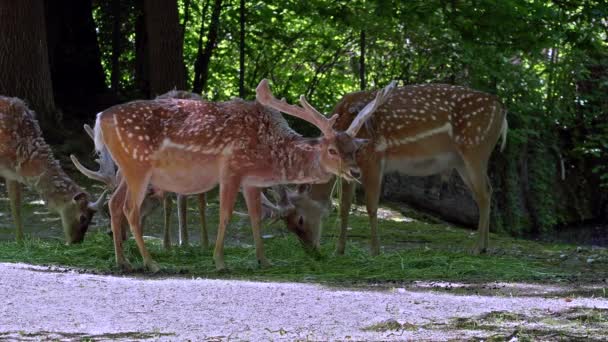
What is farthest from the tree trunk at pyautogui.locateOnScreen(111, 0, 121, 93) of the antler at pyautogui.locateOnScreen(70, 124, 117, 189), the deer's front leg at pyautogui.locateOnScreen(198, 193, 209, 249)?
the deer's front leg at pyautogui.locateOnScreen(198, 193, 209, 249)

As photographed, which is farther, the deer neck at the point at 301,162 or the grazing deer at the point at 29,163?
the grazing deer at the point at 29,163

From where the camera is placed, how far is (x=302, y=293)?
7.50m

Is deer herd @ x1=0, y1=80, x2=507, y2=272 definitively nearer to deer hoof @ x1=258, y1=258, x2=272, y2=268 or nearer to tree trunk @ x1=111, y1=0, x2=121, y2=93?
deer hoof @ x1=258, y1=258, x2=272, y2=268

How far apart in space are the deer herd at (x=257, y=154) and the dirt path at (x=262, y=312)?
1613 mm

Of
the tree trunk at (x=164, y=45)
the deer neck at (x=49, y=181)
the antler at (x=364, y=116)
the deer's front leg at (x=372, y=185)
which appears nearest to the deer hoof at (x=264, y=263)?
the antler at (x=364, y=116)

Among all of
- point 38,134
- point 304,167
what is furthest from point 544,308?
point 38,134

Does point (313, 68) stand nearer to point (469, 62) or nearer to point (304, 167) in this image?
point (469, 62)

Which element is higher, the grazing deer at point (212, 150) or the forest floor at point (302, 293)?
the grazing deer at point (212, 150)

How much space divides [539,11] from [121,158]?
242 inches

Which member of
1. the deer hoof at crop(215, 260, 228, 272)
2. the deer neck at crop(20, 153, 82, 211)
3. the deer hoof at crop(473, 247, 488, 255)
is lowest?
the deer hoof at crop(215, 260, 228, 272)

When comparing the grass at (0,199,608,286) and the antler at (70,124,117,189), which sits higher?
the antler at (70,124,117,189)

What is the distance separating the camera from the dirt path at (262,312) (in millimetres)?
6105

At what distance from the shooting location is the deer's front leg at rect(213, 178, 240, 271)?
9.44m

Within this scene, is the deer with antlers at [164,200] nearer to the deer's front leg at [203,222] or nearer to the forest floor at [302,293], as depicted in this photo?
the deer's front leg at [203,222]
